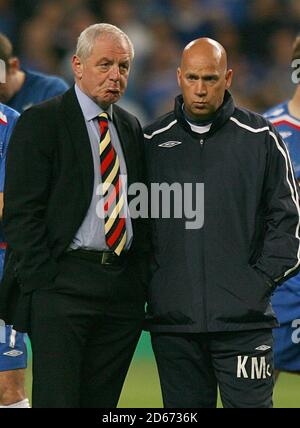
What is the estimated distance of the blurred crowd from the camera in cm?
942

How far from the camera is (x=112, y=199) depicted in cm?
383

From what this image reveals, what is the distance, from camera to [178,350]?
3.99 metres

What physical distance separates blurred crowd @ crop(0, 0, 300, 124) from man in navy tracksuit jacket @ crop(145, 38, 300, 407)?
5352mm

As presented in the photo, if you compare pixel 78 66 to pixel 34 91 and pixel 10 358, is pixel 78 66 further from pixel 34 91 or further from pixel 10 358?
pixel 34 91

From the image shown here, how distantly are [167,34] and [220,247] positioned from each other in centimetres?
594

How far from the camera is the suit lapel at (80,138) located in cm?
379

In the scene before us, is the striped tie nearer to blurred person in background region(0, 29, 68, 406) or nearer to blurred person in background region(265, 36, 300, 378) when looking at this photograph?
blurred person in background region(0, 29, 68, 406)

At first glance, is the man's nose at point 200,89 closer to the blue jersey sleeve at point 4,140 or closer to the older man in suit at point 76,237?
the older man in suit at point 76,237

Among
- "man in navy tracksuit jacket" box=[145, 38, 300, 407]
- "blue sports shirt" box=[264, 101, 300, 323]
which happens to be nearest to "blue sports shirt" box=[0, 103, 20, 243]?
"man in navy tracksuit jacket" box=[145, 38, 300, 407]

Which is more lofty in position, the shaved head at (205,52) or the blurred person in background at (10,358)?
the shaved head at (205,52)

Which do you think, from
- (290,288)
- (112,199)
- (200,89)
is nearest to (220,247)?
(112,199)

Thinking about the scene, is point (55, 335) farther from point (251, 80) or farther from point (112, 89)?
point (251, 80)

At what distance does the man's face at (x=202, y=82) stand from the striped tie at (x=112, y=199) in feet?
1.17

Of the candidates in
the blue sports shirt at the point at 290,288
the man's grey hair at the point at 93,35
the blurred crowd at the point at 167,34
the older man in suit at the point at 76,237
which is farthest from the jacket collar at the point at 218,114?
the blurred crowd at the point at 167,34
